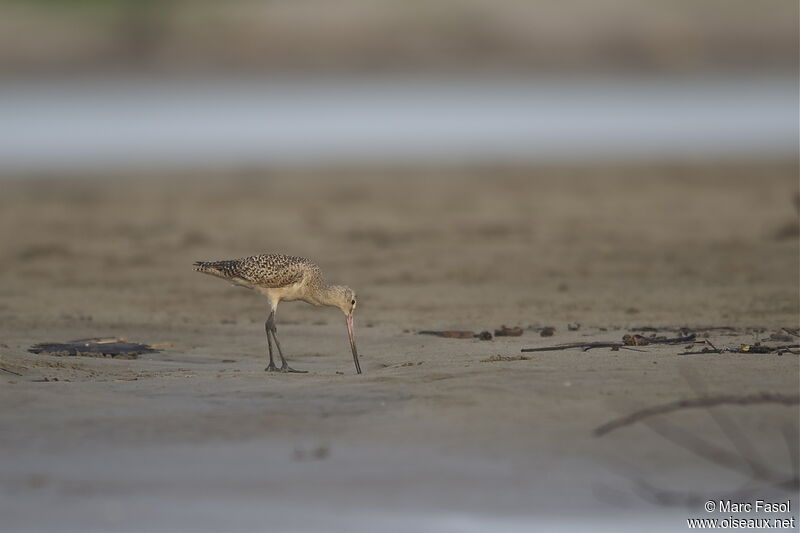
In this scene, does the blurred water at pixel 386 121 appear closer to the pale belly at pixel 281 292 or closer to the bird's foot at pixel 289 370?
the pale belly at pixel 281 292

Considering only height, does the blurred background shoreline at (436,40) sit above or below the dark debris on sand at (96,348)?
above

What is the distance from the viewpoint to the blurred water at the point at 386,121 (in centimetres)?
2703

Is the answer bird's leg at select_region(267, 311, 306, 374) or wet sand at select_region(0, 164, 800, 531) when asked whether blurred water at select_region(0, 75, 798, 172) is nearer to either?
wet sand at select_region(0, 164, 800, 531)

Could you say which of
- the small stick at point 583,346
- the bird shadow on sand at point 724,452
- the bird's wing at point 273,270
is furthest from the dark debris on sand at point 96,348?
the bird shadow on sand at point 724,452

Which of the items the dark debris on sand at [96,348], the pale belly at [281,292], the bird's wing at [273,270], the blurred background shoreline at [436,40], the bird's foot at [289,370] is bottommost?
the bird's foot at [289,370]

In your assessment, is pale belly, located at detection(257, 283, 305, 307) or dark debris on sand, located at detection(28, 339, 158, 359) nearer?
dark debris on sand, located at detection(28, 339, 158, 359)

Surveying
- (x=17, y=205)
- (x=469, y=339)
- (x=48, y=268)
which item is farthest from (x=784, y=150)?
(x=469, y=339)

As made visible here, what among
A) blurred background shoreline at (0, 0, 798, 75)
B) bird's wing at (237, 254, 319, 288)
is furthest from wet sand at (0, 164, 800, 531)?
blurred background shoreline at (0, 0, 798, 75)

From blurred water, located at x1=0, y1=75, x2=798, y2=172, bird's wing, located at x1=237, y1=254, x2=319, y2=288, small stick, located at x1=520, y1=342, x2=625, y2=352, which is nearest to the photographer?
small stick, located at x1=520, y1=342, x2=625, y2=352

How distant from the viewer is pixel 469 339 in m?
9.73

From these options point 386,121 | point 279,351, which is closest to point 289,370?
point 279,351

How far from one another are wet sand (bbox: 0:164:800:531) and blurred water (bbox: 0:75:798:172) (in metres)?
7.78

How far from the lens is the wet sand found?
612 cm

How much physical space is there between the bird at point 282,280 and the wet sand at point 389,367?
0.34 meters
